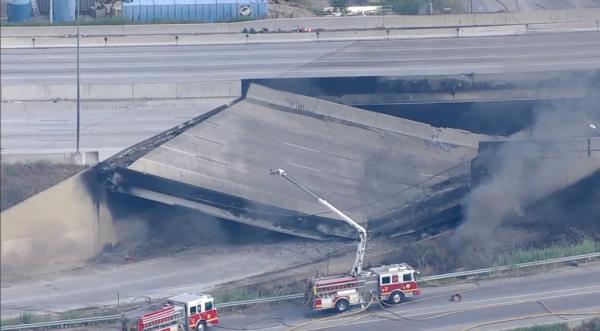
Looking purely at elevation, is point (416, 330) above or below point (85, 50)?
below

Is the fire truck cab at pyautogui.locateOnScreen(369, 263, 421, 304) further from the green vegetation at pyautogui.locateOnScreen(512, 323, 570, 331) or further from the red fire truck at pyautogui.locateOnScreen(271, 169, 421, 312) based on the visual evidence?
the green vegetation at pyautogui.locateOnScreen(512, 323, 570, 331)

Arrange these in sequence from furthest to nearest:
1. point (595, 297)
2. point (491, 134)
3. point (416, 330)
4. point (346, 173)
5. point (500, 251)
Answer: point (491, 134)
point (346, 173)
point (500, 251)
point (595, 297)
point (416, 330)

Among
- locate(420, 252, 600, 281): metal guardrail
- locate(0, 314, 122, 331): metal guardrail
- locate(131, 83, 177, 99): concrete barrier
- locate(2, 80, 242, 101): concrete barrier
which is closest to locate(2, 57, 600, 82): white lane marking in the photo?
locate(2, 80, 242, 101): concrete barrier

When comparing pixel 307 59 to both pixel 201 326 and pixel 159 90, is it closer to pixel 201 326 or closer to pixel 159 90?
pixel 159 90

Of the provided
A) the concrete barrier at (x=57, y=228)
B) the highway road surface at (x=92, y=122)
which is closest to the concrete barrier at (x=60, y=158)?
the highway road surface at (x=92, y=122)

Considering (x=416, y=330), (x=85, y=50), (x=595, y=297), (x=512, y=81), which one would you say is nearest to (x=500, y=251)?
(x=595, y=297)

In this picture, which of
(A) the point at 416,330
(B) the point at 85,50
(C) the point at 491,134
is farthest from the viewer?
(B) the point at 85,50

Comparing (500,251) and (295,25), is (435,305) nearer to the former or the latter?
(500,251)
